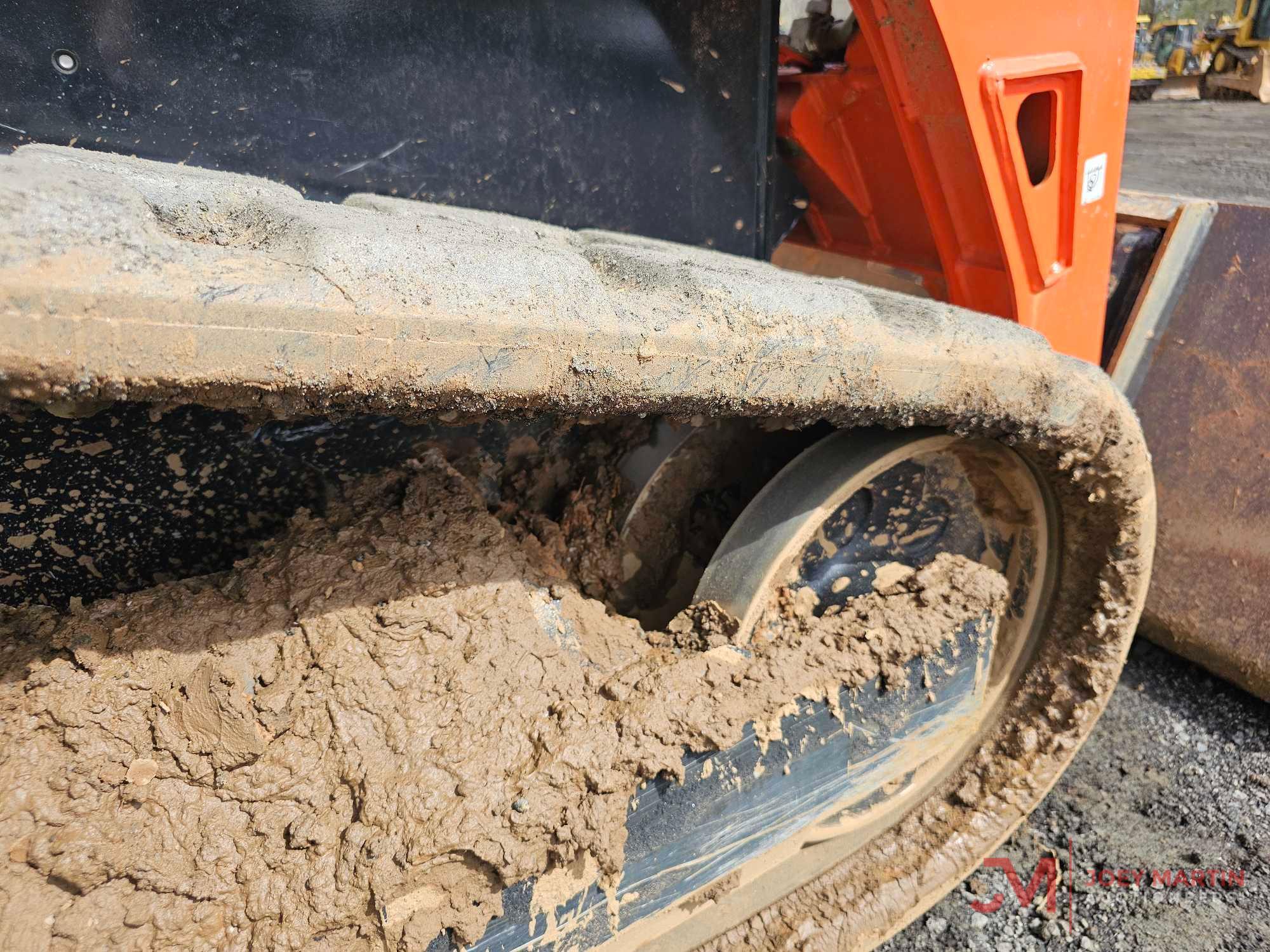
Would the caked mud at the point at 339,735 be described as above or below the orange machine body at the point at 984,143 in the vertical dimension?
below

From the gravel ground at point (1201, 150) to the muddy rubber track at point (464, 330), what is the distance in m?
1.38

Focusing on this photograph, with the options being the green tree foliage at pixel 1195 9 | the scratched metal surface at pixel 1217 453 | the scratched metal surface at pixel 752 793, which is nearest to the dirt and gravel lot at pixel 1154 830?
the scratched metal surface at pixel 1217 453

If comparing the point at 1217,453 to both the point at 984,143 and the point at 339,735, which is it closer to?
the point at 984,143

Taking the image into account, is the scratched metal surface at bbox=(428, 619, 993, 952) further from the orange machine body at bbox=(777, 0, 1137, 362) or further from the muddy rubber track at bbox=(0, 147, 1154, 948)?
the orange machine body at bbox=(777, 0, 1137, 362)

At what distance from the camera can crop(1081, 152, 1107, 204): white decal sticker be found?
145 cm

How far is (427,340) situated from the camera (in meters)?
0.75

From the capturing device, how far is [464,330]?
2.50ft

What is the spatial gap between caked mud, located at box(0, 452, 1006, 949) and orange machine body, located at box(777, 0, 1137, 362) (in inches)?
33.3

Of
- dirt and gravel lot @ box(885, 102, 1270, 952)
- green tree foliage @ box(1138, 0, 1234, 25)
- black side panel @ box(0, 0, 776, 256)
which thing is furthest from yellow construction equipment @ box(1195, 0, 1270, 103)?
black side panel @ box(0, 0, 776, 256)

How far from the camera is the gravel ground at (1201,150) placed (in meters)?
2.31

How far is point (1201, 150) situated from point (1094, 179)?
68.1 inches

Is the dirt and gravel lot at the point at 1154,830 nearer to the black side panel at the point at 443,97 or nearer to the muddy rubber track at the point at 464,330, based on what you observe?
the muddy rubber track at the point at 464,330
